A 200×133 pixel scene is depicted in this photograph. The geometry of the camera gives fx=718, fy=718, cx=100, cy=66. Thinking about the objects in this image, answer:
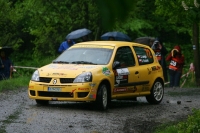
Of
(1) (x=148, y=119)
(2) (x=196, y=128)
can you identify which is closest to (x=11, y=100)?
(1) (x=148, y=119)

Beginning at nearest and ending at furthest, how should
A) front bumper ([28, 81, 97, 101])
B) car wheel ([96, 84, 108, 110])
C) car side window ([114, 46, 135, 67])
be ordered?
front bumper ([28, 81, 97, 101]), car wheel ([96, 84, 108, 110]), car side window ([114, 46, 135, 67])

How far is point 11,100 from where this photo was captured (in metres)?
16.5

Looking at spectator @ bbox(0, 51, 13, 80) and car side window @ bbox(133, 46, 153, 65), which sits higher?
car side window @ bbox(133, 46, 153, 65)

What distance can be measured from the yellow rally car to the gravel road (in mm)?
320

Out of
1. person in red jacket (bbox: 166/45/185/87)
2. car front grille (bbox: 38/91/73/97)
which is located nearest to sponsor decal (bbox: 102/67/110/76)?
car front grille (bbox: 38/91/73/97)

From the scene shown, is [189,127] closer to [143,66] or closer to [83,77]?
[83,77]

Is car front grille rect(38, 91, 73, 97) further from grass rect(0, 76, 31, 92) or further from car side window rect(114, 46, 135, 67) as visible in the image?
grass rect(0, 76, 31, 92)

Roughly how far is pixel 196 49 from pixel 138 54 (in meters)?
10.9

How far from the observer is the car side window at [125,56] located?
15107 mm

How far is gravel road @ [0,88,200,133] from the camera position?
11.5 m

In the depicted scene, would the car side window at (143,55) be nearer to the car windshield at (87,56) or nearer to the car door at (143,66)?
the car door at (143,66)

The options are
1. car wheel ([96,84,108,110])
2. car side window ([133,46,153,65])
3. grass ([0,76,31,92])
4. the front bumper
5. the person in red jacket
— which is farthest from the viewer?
the person in red jacket

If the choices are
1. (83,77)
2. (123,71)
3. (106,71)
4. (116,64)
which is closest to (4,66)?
(123,71)

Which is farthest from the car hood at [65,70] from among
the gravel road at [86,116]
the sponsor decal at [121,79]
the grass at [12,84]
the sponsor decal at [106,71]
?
the grass at [12,84]
